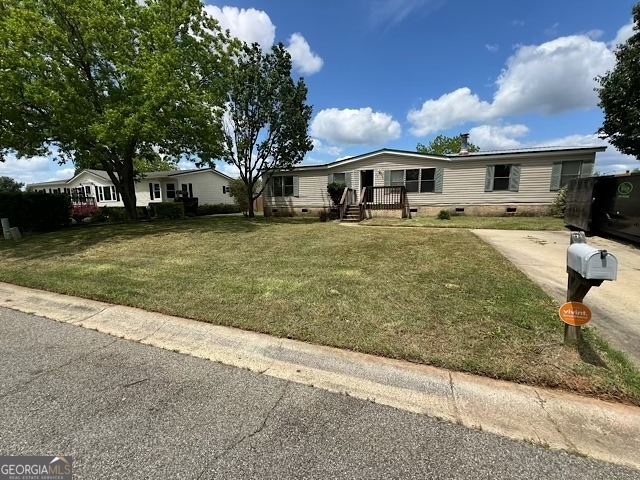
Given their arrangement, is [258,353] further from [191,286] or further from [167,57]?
[167,57]

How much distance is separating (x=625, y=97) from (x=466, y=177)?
26.8 feet

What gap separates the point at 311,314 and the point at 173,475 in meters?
2.15

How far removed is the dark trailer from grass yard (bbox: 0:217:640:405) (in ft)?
11.6

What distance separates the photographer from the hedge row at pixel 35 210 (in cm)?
1130

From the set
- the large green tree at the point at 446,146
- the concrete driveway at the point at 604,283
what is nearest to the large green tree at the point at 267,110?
the concrete driveway at the point at 604,283

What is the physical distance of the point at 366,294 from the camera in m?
4.19

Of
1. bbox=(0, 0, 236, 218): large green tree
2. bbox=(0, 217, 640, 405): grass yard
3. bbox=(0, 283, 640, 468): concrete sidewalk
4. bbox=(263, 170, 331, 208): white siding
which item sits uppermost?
bbox=(0, 0, 236, 218): large green tree

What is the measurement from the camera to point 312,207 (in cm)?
1817

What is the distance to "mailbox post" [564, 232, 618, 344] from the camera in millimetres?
2125

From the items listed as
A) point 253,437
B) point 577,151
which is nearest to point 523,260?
point 253,437

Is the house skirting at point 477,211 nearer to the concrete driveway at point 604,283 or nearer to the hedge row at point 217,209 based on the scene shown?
the concrete driveway at point 604,283

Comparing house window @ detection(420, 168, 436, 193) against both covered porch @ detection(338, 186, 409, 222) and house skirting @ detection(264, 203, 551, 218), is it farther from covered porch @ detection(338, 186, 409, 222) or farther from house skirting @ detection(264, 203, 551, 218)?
covered porch @ detection(338, 186, 409, 222)

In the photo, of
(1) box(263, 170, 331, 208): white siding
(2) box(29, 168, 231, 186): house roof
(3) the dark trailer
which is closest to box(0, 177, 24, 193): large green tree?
(2) box(29, 168, 231, 186): house roof

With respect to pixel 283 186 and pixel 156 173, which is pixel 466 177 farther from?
pixel 156 173
